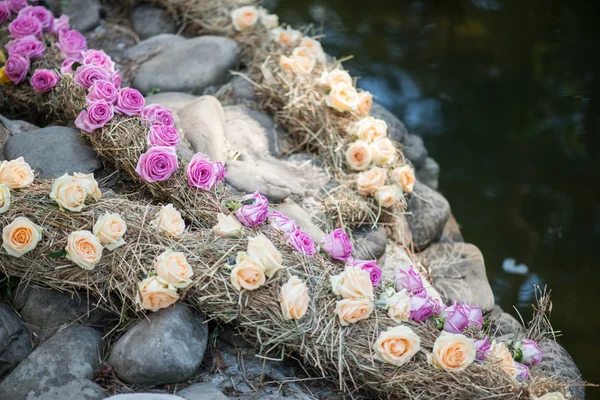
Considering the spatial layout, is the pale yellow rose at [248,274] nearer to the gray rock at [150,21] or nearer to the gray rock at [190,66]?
the gray rock at [190,66]

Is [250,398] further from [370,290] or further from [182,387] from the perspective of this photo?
[370,290]

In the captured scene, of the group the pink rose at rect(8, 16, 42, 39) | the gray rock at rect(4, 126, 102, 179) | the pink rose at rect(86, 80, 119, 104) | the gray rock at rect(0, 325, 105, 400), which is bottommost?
the gray rock at rect(0, 325, 105, 400)

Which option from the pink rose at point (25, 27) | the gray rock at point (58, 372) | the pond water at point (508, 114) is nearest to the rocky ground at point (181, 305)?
the gray rock at point (58, 372)

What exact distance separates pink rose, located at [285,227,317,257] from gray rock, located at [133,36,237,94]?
4.43 feet

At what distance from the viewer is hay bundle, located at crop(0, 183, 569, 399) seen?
2121 mm

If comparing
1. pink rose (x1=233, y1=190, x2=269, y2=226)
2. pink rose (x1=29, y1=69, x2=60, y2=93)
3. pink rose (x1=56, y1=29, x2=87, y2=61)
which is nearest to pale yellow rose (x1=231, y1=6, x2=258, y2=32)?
pink rose (x1=56, y1=29, x2=87, y2=61)

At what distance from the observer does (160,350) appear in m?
2.06

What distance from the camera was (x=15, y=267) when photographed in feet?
7.39

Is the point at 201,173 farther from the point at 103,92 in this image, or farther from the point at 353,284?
the point at 353,284

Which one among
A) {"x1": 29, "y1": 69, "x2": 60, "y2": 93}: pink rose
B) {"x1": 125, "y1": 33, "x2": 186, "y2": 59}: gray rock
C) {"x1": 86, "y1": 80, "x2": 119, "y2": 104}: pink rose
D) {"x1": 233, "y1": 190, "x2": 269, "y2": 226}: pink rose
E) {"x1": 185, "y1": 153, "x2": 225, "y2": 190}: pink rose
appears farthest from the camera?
{"x1": 125, "y1": 33, "x2": 186, "y2": 59}: gray rock

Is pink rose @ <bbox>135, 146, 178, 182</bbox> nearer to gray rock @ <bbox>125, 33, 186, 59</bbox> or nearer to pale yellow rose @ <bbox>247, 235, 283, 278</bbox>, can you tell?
pale yellow rose @ <bbox>247, 235, 283, 278</bbox>

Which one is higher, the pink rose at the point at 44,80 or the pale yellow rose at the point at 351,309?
the pale yellow rose at the point at 351,309

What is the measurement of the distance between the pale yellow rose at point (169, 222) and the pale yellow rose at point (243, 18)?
174 cm

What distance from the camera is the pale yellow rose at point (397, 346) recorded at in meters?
2.11
